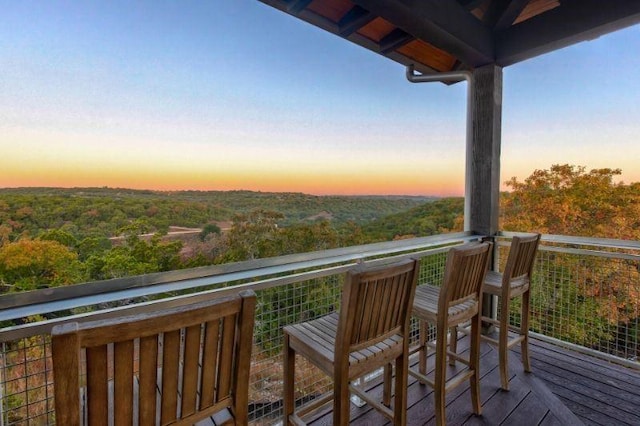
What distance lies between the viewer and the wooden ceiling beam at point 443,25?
219cm

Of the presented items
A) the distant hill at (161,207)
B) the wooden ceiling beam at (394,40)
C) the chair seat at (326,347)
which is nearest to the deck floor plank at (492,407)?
the chair seat at (326,347)

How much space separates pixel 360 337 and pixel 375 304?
0.16 m

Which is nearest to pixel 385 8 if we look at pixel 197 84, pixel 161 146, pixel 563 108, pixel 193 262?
pixel 197 84

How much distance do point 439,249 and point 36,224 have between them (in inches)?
121

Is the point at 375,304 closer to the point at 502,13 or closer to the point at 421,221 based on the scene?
the point at 502,13

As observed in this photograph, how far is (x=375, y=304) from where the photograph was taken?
1334mm

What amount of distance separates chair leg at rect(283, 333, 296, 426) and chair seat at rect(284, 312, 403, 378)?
5 cm

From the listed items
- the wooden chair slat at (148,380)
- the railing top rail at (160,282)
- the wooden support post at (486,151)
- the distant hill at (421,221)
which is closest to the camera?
the wooden chair slat at (148,380)

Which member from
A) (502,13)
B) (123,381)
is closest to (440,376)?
(123,381)

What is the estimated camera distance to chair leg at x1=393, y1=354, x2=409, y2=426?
1.49 metres

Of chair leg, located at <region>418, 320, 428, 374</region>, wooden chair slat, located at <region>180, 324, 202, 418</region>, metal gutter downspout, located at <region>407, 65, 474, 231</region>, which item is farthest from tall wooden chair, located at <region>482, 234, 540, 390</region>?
wooden chair slat, located at <region>180, 324, 202, 418</region>

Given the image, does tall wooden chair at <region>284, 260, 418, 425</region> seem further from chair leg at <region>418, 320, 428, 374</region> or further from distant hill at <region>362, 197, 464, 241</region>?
distant hill at <region>362, 197, 464, 241</region>

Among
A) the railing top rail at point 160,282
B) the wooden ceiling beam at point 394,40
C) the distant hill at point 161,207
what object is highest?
the wooden ceiling beam at point 394,40

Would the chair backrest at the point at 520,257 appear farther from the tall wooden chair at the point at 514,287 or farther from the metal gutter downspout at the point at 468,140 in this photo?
the metal gutter downspout at the point at 468,140
